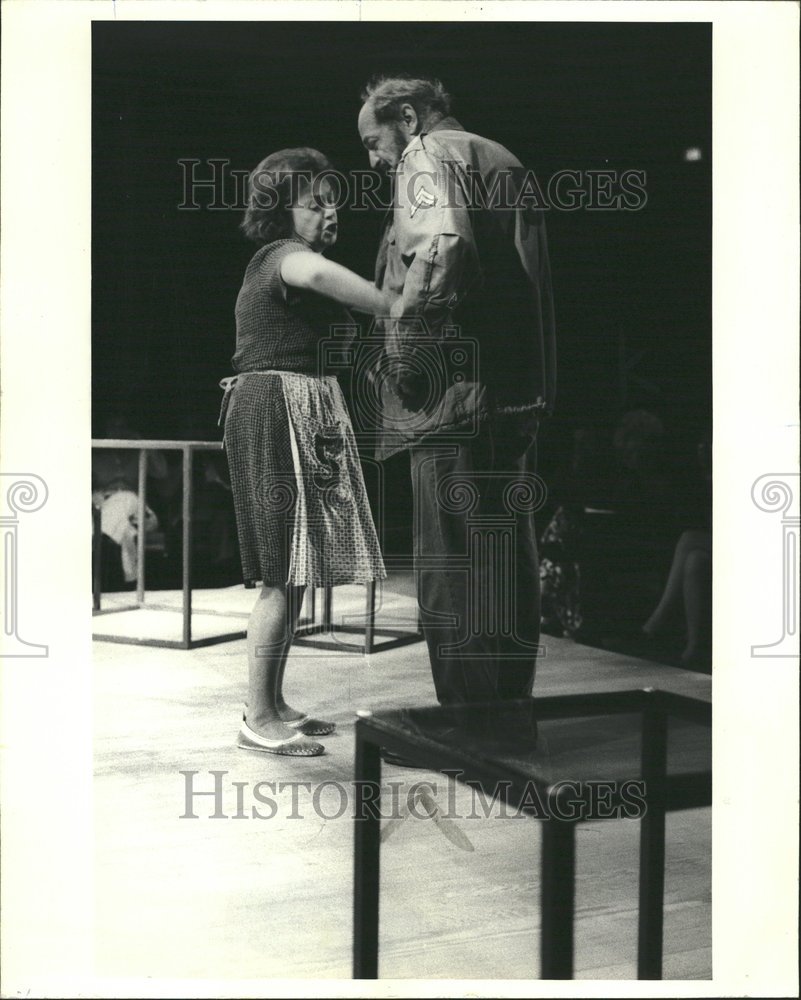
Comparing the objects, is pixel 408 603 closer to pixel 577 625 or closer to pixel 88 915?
pixel 577 625

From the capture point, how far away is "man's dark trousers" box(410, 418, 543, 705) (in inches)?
94.5

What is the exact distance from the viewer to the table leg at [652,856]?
1.93 meters

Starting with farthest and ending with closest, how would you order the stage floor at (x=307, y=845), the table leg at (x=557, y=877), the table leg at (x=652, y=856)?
the stage floor at (x=307, y=845), the table leg at (x=652, y=856), the table leg at (x=557, y=877)

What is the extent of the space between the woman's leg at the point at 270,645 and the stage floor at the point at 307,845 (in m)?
0.03

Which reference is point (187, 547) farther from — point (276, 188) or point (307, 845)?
point (276, 188)

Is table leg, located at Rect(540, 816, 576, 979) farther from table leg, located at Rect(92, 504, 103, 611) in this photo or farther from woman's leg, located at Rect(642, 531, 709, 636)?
table leg, located at Rect(92, 504, 103, 611)

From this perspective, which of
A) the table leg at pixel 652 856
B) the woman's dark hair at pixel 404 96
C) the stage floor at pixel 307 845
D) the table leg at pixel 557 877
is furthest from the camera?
the woman's dark hair at pixel 404 96

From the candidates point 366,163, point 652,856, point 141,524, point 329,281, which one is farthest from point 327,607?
point 366,163

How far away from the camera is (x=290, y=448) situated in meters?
2.42

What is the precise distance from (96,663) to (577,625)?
100cm

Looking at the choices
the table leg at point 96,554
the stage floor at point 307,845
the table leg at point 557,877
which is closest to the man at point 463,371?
the stage floor at point 307,845

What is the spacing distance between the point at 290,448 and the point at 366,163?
23.7 inches

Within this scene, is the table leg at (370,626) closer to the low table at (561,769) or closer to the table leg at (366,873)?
the low table at (561,769)

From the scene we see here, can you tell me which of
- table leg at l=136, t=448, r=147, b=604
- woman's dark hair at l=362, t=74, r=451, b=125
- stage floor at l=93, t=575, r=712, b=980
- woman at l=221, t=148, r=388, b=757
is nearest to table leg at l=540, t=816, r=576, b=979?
stage floor at l=93, t=575, r=712, b=980
